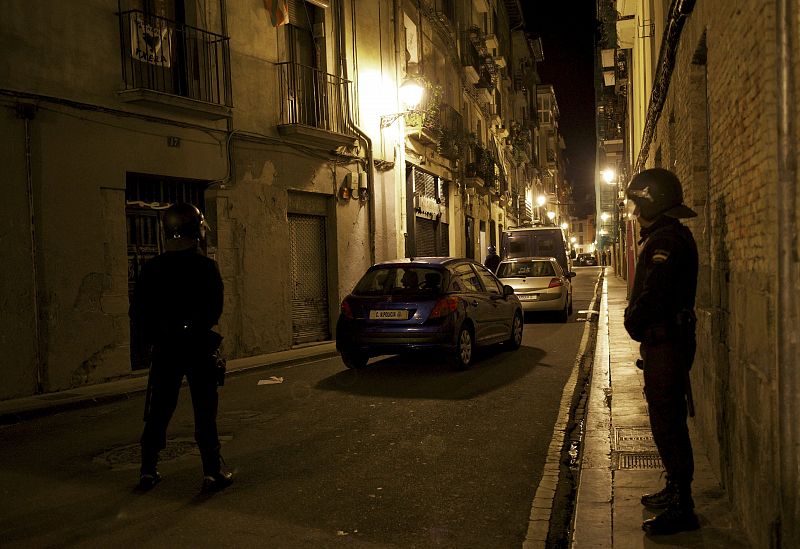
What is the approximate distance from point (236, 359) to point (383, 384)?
4070 millimetres

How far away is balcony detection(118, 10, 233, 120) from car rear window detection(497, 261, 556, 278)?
27.0 ft

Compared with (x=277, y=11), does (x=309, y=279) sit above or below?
below

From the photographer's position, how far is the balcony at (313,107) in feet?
44.9

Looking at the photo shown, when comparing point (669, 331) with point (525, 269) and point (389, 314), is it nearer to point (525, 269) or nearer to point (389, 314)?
point (389, 314)

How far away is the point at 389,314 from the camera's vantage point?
956 cm

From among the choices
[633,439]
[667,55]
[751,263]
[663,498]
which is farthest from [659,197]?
[667,55]

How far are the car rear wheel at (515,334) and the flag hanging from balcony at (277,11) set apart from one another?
708 cm

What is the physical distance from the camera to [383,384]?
29.3ft

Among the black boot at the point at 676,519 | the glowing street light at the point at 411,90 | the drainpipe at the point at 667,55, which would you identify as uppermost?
the glowing street light at the point at 411,90

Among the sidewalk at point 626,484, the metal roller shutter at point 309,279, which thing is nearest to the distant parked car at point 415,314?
the sidewalk at point 626,484

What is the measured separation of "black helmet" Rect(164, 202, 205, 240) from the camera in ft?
16.4

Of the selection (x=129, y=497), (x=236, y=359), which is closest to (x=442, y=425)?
(x=129, y=497)

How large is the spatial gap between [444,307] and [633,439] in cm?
391

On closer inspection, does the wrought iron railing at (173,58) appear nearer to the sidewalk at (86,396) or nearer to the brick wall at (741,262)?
the sidewalk at (86,396)
